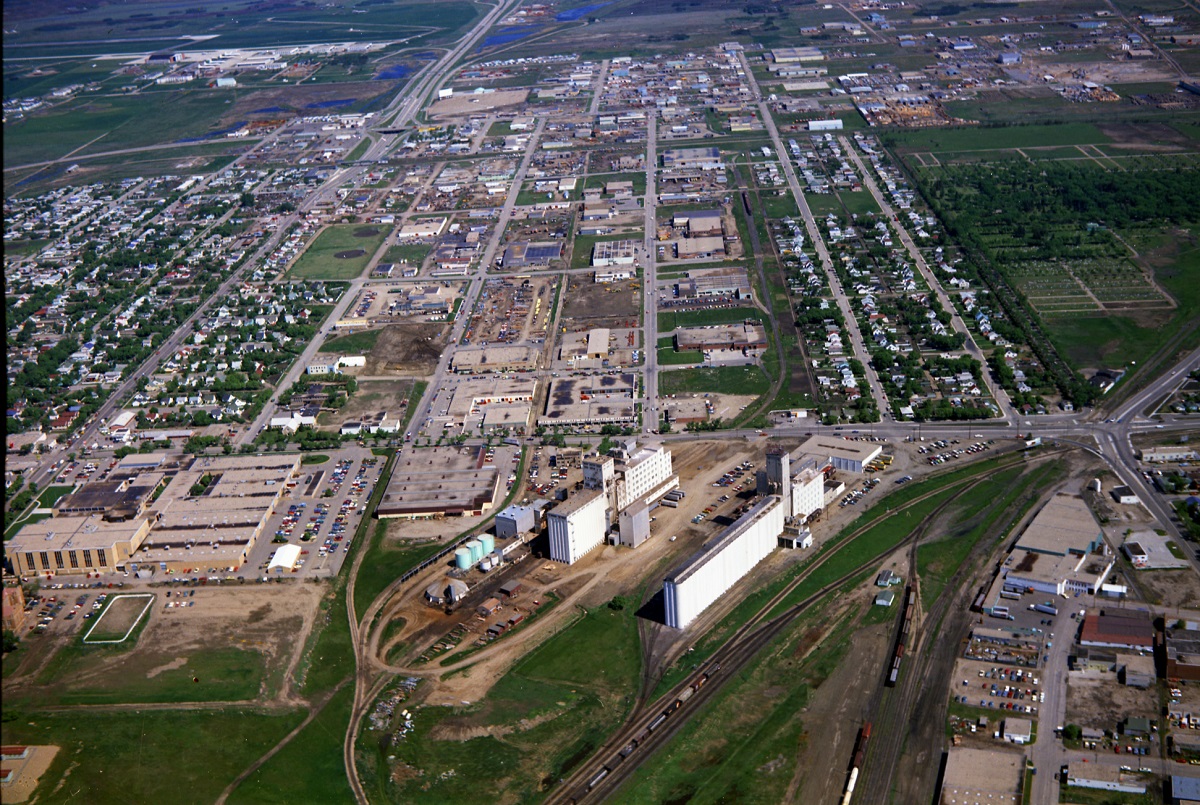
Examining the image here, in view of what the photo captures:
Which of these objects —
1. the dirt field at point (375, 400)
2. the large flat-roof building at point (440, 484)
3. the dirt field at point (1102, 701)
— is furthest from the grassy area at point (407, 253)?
the dirt field at point (1102, 701)

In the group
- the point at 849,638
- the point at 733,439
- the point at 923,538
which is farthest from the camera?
the point at 733,439

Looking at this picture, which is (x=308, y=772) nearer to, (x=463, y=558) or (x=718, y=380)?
(x=463, y=558)

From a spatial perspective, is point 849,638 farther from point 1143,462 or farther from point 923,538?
point 1143,462

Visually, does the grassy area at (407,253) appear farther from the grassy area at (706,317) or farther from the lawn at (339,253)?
the grassy area at (706,317)

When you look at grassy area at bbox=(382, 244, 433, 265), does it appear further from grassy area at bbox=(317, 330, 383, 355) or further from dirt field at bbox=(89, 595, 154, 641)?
dirt field at bbox=(89, 595, 154, 641)

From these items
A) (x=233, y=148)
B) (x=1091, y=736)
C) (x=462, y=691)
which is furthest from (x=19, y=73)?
(x=1091, y=736)

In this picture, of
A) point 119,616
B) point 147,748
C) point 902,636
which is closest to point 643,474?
point 902,636
